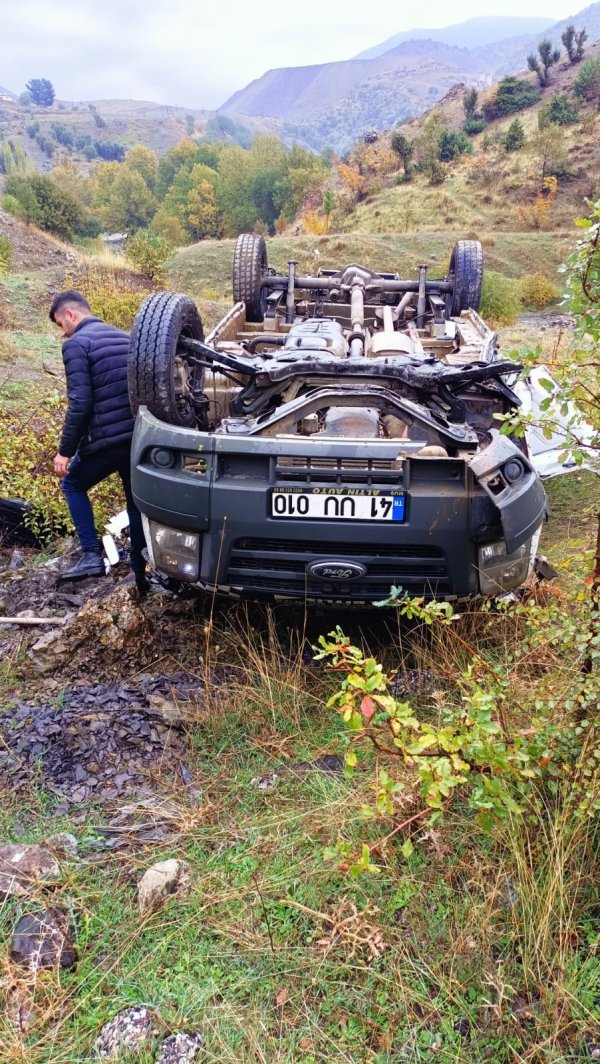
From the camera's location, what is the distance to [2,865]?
2.00m

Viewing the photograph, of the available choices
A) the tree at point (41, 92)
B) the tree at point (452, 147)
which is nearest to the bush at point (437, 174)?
the tree at point (452, 147)

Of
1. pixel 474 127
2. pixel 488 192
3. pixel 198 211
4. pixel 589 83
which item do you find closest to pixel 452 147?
pixel 488 192

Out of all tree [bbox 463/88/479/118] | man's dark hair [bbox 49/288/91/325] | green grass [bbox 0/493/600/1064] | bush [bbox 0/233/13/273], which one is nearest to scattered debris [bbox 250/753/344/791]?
green grass [bbox 0/493/600/1064]

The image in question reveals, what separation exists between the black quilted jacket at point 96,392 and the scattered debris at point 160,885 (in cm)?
234

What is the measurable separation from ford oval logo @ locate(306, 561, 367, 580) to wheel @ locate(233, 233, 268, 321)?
15.1 feet

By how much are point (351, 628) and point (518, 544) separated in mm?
1069

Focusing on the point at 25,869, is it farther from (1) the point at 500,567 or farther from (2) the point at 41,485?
(2) the point at 41,485

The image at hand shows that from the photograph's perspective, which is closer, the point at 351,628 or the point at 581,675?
the point at 581,675

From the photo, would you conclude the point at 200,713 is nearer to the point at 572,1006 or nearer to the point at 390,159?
the point at 572,1006

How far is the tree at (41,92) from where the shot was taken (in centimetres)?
18650

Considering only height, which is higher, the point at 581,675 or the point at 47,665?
the point at 581,675

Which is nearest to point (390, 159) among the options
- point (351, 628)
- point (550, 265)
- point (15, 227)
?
point (550, 265)

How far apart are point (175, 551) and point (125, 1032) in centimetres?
174

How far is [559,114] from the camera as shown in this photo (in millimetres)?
35156
